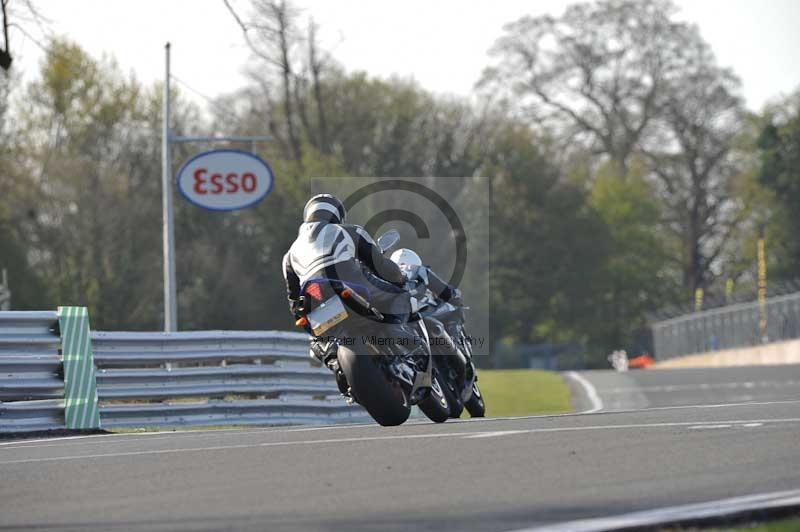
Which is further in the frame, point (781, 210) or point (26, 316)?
point (781, 210)

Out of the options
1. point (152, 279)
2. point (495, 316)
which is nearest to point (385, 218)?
point (152, 279)

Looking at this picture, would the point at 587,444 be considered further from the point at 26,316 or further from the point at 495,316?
the point at 495,316

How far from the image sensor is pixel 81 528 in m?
6.59

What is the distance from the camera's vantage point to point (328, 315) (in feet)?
34.7

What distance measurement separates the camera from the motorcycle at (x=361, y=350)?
10617 millimetres

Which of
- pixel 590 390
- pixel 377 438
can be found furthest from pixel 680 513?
pixel 590 390

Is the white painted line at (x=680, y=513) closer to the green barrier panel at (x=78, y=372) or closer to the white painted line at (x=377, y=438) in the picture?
the white painted line at (x=377, y=438)

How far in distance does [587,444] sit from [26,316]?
6891mm

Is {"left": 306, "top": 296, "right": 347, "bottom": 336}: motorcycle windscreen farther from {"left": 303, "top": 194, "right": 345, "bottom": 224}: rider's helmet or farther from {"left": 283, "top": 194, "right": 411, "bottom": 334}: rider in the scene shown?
{"left": 303, "top": 194, "right": 345, "bottom": 224}: rider's helmet

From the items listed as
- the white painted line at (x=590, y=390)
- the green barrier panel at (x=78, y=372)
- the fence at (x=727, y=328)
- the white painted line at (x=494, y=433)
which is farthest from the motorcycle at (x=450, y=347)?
the fence at (x=727, y=328)

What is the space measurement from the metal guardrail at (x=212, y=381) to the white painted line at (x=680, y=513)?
29.5 feet

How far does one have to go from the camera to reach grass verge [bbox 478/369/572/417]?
26317mm

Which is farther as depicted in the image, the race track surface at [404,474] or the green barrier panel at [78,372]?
the green barrier panel at [78,372]

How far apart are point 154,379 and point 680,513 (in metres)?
9.77
